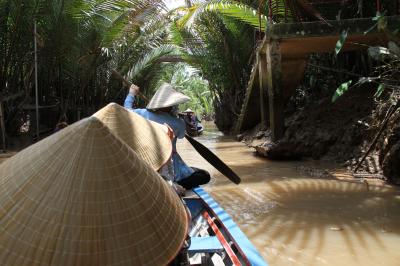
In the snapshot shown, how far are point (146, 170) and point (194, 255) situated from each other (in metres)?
1.36

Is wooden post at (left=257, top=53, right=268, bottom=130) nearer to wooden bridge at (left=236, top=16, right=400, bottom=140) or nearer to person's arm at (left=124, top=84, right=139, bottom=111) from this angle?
wooden bridge at (left=236, top=16, right=400, bottom=140)

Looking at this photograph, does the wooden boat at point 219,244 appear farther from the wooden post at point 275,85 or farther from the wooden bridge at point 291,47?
the wooden post at point 275,85

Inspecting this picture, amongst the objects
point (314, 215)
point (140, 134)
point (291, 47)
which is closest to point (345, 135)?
point (291, 47)

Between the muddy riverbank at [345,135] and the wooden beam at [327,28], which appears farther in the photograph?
the wooden beam at [327,28]

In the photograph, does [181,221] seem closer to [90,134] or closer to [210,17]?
[90,134]

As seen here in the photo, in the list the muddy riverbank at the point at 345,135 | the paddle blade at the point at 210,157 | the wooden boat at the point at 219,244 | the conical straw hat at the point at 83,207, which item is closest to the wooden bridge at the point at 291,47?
the muddy riverbank at the point at 345,135

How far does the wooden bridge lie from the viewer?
6.60 metres

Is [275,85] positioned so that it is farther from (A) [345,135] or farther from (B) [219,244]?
(B) [219,244]

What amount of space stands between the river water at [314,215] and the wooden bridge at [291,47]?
152cm

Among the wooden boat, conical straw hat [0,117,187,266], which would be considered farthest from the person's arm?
conical straw hat [0,117,187,266]

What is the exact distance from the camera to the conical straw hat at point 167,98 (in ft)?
11.8

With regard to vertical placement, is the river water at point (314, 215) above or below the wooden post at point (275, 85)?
below

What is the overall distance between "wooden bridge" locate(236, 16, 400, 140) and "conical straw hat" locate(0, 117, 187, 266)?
177 inches

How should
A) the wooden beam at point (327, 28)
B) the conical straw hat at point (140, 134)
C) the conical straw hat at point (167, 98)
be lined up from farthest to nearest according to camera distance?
the wooden beam at point (327, 28)
the conical straw hat at point (167, 98)
the conical straw hat at point (140, 134)
